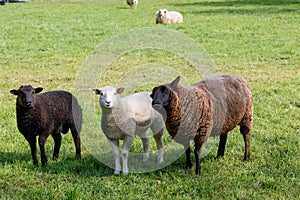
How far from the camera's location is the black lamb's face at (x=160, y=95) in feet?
15.3

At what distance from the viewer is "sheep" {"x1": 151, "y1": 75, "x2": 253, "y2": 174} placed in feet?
15.7

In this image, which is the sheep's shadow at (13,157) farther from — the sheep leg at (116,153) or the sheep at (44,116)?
the sheep leg at (116,153)

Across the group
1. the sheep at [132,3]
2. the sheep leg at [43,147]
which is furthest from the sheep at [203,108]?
the sheep at [132,3]

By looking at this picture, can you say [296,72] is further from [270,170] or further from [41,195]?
[41,195]

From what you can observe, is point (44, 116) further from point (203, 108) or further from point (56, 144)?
point (203, 108)

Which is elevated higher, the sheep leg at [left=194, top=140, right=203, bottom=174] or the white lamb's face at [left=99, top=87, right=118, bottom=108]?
the white lamb's face at [left=99, top=87, right=118, bottom=108]

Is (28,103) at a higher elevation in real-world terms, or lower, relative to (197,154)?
higher

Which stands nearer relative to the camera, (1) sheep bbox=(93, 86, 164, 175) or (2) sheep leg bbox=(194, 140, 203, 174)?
(1) sheep bbox=(93, 86, 164, 175)

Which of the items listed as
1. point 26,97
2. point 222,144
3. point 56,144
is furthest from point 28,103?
point 222,144

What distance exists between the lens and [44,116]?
529cm

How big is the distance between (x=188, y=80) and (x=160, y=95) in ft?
16.5

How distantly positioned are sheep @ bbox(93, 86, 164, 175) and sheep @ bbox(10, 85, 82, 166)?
69cm

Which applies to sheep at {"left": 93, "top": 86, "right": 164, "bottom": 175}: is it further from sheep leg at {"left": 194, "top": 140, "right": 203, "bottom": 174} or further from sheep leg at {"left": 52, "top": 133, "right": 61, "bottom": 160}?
sheep leg at {"left": 52, "top": 133, "right": 61, "bottom": 160}

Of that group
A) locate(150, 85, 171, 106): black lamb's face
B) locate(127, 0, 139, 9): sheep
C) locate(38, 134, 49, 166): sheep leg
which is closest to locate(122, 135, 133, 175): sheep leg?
locate(150, 85, 171, 106): black lamb's face
